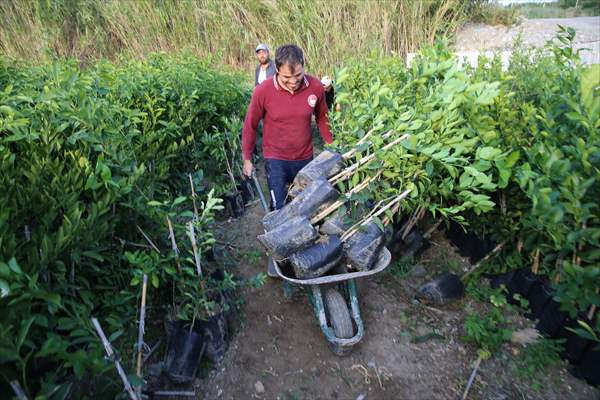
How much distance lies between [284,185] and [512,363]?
7.43 feet

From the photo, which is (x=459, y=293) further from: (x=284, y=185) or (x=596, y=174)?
(x=284, y=185)

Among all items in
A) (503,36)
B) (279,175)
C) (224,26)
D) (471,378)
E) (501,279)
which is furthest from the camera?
(503,36)

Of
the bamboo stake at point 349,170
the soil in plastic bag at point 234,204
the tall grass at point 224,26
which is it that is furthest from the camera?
the tall grass at point 224,26

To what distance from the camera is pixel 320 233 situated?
2.40 metres

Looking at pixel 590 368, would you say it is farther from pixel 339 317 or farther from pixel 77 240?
pixel 77 240

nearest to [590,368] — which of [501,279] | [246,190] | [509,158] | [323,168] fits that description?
[501,279]

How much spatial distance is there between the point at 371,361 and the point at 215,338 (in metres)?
1.07

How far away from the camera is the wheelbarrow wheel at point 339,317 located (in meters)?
2.28

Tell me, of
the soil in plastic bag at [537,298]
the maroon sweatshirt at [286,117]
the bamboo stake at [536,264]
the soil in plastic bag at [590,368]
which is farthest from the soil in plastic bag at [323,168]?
the soil in plastic bag at [590,368]

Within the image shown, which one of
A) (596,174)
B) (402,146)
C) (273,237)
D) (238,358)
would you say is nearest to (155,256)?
(273,237)

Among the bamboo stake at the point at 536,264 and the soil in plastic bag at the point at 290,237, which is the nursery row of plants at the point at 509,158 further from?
the soil in plastic bag at the point at 290,237

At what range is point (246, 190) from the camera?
176 inches

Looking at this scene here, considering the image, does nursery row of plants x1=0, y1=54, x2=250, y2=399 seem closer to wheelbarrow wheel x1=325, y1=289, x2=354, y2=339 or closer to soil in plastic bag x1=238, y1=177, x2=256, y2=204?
wheelbarrow wheel x1=325, y1=289, x2=354, y2=339

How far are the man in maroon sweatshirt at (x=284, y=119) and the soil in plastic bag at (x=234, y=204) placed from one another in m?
0.91
